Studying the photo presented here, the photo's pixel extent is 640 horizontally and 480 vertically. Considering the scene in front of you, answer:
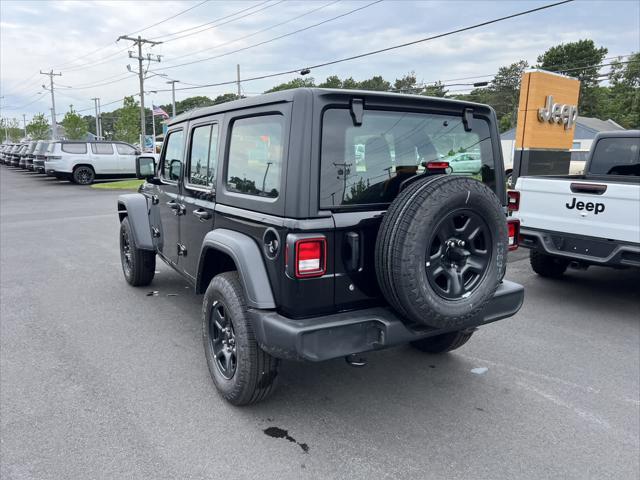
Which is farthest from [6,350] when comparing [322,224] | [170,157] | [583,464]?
[583,464]

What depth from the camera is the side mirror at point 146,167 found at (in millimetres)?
5160

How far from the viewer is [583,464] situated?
8.95 feet

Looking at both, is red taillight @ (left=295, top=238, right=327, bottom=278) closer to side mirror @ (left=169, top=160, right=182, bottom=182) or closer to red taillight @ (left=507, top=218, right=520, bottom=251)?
red taillight @ (left=507, top=218, right=520, bottom=251)

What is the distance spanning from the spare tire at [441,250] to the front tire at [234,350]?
0.88 meters

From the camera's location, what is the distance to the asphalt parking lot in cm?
271

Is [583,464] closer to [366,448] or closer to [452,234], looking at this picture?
[366,448]

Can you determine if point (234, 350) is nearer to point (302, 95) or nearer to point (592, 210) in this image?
point (302, 95)

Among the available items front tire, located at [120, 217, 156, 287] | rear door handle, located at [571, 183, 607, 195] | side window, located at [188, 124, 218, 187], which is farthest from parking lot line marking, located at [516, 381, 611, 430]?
front tire, located at [120, 217, 156, 287]

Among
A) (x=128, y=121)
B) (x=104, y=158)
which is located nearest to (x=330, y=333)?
(x=104, y=158)

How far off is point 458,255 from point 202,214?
1863mm

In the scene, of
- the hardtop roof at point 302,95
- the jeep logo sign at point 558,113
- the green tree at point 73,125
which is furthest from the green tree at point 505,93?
the hardtop roof at point 302,95

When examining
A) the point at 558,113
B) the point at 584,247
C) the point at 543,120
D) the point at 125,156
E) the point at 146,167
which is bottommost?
the point at 584,247

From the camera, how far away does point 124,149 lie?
2198 centimetres

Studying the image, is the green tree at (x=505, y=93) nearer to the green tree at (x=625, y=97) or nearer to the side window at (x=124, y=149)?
the green tree at (x=625, y=97)
